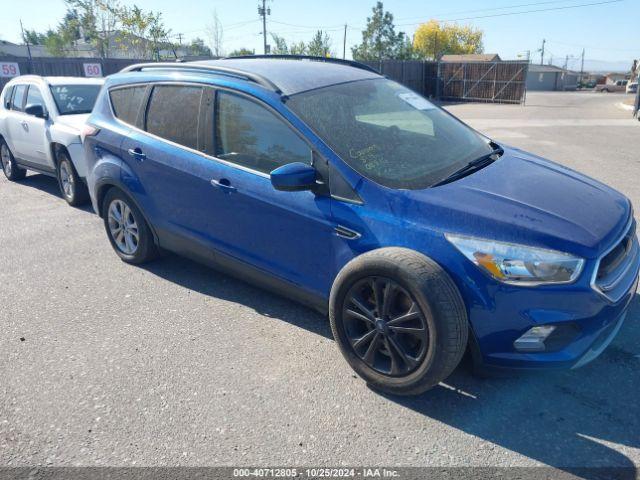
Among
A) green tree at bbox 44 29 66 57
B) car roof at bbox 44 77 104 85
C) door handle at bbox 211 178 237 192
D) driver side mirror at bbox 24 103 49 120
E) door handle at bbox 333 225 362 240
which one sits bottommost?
door handle at bbox 333 225 362 240

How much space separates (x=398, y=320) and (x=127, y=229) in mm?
3009

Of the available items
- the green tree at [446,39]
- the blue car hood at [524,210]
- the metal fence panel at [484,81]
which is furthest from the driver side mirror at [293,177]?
the green tree at [446,39]

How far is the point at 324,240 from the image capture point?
3.02m

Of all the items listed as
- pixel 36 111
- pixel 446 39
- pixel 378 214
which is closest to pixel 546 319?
pixel 378 214

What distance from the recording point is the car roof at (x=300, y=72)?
11.3 feet

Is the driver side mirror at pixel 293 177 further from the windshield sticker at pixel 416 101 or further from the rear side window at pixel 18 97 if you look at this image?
the rear side window at pixel 18 97

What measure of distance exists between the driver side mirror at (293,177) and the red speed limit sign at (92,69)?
18.6 metres

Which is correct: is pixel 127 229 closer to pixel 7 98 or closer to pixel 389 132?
pixel 389 132

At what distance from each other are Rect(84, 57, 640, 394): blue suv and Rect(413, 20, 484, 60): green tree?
3651 inches

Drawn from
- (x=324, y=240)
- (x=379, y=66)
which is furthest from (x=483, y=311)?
(x=379, y=66)

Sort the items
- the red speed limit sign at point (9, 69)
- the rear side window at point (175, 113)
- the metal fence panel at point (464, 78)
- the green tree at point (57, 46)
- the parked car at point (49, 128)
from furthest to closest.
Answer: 1. the green tree at point (57, 46)
2. the metal fence panel at point (464, 78)
3. the red speed limit sign at point (9, 69)
4. the parked car at point (49, 128)
5. the rear side window at point (175, 113)

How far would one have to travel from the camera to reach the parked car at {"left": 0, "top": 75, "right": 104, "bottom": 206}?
Answer: 6555 millimetres

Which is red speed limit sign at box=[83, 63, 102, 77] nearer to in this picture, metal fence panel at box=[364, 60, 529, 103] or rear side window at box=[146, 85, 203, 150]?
metal fence panel at box=[364, 60, 529, 103]

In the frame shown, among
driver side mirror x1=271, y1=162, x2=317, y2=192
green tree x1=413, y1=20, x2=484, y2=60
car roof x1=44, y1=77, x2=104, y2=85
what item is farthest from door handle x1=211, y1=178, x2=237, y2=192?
green tree x1=413, y1=20, x2=484, y2=60
